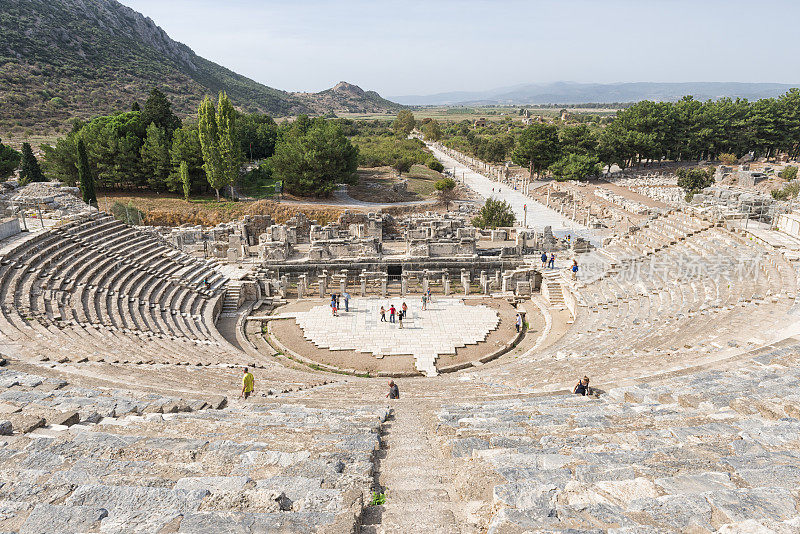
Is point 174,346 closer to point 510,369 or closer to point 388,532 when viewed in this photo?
point 510,369

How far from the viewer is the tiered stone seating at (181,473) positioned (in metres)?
4.61

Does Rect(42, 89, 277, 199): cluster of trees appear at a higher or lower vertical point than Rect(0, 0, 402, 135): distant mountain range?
lower

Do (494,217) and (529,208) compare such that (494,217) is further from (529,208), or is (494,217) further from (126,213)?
(126,213)

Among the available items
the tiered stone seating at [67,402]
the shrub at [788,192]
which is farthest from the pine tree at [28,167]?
the shrub at [788,192]

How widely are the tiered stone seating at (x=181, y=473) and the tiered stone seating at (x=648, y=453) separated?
6.08ft

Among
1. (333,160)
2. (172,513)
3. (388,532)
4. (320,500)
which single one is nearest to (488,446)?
(388,532)

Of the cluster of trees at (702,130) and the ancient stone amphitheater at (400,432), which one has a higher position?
the cluster of trees at (702,130)

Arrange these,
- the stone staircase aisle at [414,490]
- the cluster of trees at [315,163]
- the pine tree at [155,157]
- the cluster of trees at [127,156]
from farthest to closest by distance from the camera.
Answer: the cluster of trees at [315,163] < the pine tree at [155,157] < the cluster of trees at [127,156] < the stone staircase aisle at [414,490]

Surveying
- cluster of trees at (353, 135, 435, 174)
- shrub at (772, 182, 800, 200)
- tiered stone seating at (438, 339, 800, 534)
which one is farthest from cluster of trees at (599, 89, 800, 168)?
tiered stone seating at (438, 339, 800, 534)

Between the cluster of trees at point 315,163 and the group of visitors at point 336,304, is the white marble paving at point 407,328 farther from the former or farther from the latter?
the cluster of trees at point 315,163

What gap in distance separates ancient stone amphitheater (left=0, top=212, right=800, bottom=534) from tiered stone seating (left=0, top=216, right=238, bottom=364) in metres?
0.14

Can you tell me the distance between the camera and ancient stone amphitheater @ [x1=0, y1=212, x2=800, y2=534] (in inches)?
192

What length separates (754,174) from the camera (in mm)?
48188

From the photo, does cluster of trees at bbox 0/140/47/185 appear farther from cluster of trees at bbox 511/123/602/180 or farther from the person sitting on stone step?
cluster of trees at bbox 511/123/602/180
